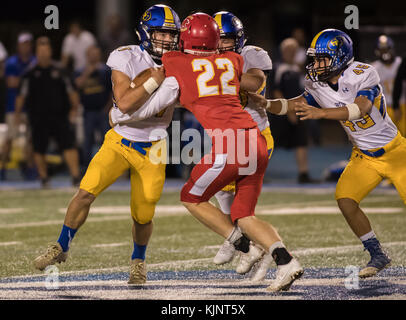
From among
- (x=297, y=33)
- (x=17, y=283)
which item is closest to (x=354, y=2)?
(x=297, y=33)

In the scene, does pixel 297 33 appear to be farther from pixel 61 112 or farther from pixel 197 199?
pixel 197 199

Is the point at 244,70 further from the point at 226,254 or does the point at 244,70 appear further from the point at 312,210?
the point at 312,210

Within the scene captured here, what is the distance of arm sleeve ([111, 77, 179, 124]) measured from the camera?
5469 millimetres

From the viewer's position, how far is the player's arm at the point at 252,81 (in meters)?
5.78

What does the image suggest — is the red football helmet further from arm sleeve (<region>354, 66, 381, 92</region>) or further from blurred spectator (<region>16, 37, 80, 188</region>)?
blurred spectator (<region>16, 37, 80, 188</region>)

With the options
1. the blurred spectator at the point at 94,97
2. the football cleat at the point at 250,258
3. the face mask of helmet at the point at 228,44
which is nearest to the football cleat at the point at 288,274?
the football cleat at the point at 250,258

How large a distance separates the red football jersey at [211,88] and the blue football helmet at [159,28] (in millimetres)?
377

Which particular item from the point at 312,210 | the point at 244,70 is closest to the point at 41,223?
the point at 312,210

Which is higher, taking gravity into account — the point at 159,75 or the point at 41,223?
the point at 159,75

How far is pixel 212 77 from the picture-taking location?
5402 millimetres

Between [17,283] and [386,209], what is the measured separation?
5060mm

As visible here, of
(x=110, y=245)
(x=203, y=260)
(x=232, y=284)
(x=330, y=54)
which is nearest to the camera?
(x=232, y=284)

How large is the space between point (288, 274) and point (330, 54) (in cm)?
160
